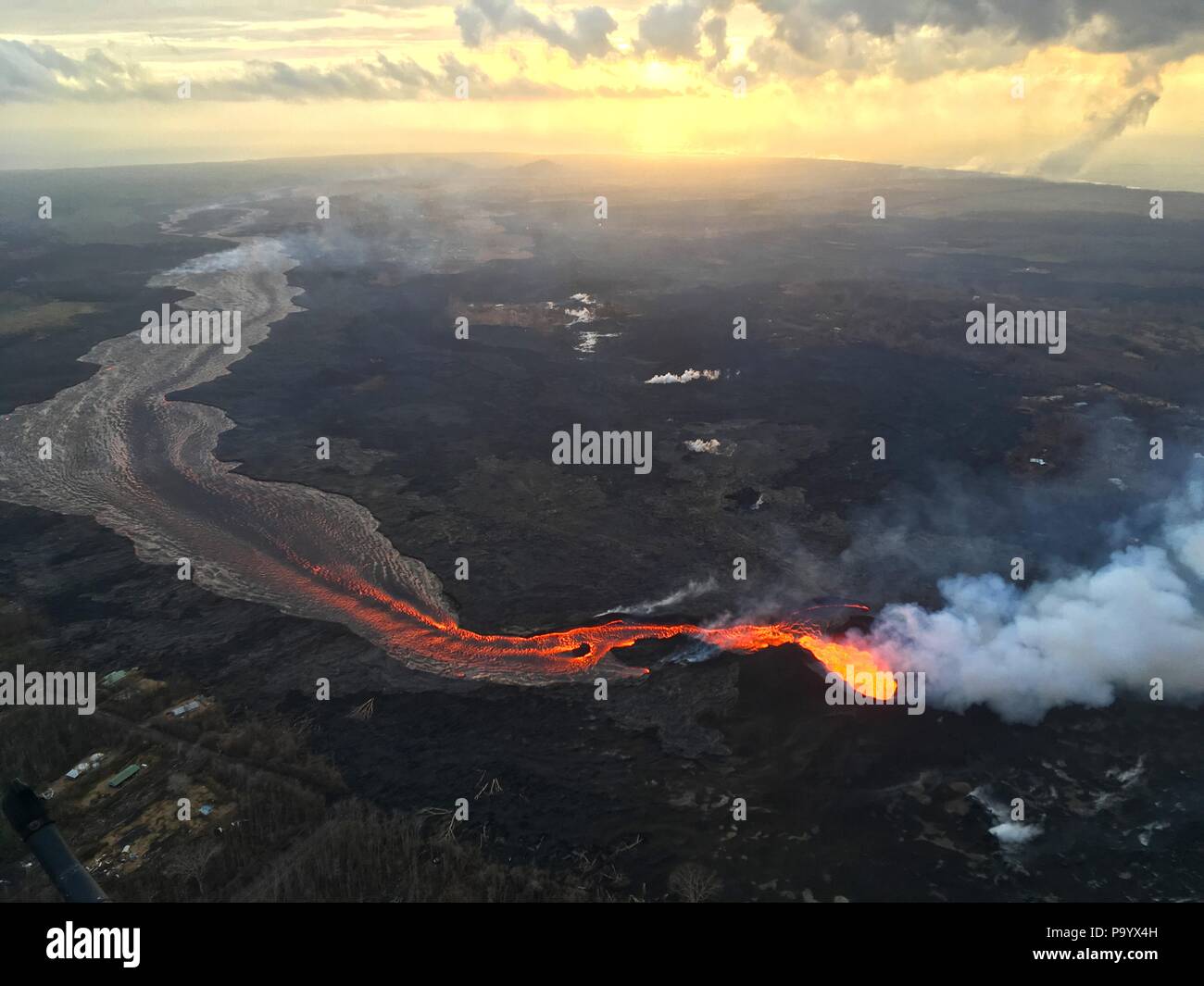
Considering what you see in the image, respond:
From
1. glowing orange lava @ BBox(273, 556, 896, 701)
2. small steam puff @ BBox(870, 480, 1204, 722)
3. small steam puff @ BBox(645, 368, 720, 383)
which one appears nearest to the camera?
small steam puff @ BBox(870, 480, 1204, 722)

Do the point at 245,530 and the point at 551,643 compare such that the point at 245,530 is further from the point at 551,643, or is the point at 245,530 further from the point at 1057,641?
the point at 1057,641

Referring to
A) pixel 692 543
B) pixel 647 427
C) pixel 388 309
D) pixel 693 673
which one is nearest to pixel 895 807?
pixel 693 673

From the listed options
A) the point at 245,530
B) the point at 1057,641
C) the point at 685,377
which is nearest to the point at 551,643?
the point at 1057,641

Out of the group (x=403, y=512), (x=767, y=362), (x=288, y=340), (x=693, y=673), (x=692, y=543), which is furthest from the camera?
(x=288, y=340)

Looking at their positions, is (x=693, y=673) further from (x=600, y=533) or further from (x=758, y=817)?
(x=600, y=533)

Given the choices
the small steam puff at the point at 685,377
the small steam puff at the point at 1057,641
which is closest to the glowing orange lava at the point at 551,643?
the small steam puff at the point at 1057,641

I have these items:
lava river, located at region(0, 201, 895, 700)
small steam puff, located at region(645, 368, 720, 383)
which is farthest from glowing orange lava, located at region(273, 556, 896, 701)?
small steam puff, located at region(645, 368, 720, 383)

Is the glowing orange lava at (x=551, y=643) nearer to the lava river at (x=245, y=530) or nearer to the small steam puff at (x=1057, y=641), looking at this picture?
the lava river at (x=245, y=530)

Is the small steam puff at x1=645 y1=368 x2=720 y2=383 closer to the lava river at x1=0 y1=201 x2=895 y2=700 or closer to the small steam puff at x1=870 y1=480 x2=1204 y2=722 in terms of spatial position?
the lava river at x1=0 y1=201 x2=895 y2=700
